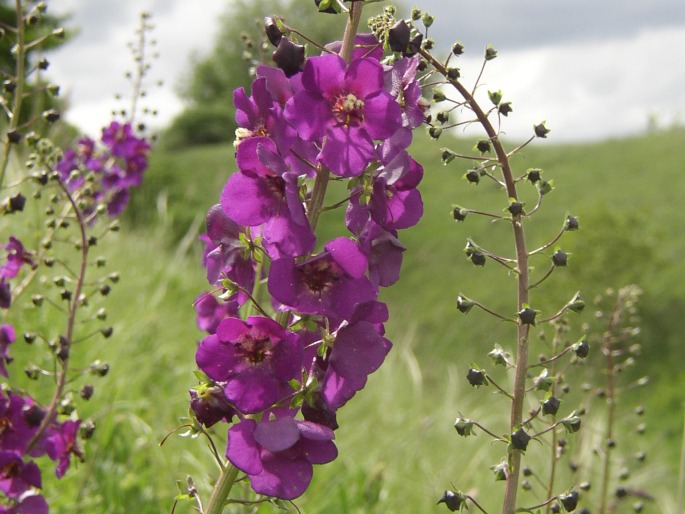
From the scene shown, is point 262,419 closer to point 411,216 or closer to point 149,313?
point 411,216

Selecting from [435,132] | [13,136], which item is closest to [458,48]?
[435,132]

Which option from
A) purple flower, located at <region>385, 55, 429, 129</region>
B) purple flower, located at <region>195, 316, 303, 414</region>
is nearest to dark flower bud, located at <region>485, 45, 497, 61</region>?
purple flower, located at <region>385, 55, 429, 129</region>

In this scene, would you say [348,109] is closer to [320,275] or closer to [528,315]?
[320,275]

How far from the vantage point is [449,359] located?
37.4 feet

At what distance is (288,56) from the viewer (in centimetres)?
120

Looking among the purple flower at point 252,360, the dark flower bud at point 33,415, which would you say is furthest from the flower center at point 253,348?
the dark flower bud at point 33,415

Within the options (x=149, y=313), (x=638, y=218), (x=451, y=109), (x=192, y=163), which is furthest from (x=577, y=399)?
(x=192, y=163)

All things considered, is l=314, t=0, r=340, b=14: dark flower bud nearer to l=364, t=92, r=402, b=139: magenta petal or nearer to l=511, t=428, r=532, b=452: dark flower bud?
l=364, t=92, r=402, b=139: magenta petal

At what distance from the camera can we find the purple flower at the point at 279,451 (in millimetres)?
1184

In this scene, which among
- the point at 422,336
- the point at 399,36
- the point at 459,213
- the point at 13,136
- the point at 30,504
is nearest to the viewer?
the point at 399,36

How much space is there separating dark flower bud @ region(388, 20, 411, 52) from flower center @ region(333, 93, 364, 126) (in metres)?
0.10

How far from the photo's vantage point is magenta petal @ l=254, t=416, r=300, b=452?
3.84ft

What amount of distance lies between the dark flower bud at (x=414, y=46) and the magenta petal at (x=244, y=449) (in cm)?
61

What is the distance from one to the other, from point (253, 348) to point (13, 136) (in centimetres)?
97
